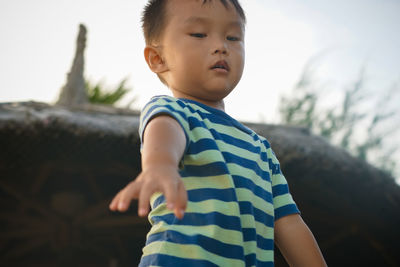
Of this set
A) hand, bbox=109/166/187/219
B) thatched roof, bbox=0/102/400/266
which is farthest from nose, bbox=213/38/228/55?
thatched roof, bbox=0/102/400/266

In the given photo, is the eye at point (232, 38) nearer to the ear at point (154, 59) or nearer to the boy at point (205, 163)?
the boy at point (205, 163)

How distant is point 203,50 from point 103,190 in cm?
252

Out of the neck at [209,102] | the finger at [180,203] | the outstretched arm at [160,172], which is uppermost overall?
the neck at [209,102]

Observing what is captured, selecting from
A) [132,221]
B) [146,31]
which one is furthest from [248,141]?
[132,221]

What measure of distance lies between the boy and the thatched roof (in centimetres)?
150

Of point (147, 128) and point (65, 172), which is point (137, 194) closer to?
point (147, 128)

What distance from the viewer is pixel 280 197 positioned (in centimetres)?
111

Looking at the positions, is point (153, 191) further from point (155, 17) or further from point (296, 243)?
point (155, 17)

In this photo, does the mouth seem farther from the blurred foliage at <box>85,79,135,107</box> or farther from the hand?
the blurred foliage at <box>85,79,135,107</box>

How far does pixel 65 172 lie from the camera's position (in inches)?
121

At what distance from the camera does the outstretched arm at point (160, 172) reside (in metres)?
0.61

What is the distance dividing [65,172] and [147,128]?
2.45 meters

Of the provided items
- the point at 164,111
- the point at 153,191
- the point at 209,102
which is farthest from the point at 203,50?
the point at 153,191

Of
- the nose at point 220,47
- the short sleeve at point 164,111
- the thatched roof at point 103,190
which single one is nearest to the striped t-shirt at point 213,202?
the short sleeve at point 164,111
